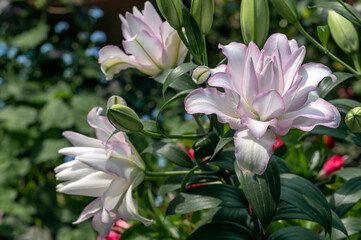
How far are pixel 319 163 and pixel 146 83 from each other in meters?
0.97

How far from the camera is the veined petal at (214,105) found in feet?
1.05

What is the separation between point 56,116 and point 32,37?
0.37 m

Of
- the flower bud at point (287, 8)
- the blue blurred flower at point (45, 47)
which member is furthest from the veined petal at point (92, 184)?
the blue blurred flower at point (45, 47)

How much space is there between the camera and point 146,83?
1.46 meters

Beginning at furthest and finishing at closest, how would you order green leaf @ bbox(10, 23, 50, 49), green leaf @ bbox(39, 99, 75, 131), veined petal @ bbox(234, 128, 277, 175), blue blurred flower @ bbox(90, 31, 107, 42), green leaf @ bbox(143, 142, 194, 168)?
blue blurred flower @ bbox(90, 31, 107, 42)
green leaf @ bbox(10, 23, 50, 49)
green leaf @ bbox(39, 99, 75, 131)
green leaf @ bbox(143, 142, 194, 168)
veined petal @ bbox(234, 128, 277, 175)

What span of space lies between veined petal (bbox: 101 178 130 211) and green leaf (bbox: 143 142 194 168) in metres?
0.05

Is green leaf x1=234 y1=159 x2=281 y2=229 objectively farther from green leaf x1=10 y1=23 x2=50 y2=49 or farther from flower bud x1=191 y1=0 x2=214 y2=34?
green leaf x1=10 y1=23 x2=50 y2=49

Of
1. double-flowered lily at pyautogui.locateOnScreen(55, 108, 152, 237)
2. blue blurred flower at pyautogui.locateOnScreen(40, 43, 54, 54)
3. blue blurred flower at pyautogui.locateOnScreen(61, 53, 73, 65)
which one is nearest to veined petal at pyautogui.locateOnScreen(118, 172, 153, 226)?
Result: double-flowered lily at pyautogui.locateOnScreen(55, 108, 152, 237)

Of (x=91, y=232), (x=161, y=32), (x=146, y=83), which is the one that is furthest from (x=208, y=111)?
(x=146, y=83)

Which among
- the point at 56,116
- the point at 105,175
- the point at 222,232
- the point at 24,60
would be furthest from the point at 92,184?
the point at 24,60

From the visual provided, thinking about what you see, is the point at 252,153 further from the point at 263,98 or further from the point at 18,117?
the point at 18,117

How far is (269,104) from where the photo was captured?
0.32 metres

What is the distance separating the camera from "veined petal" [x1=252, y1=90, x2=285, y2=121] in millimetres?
313

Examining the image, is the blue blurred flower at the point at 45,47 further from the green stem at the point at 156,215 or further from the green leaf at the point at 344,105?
the green leaf at the point at 344,105
